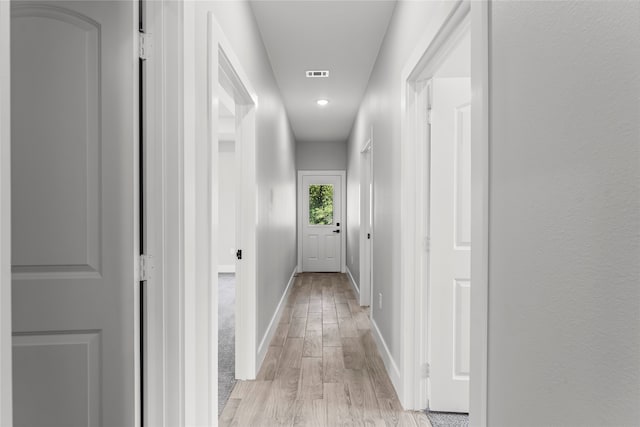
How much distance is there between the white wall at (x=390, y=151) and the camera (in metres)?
2.18

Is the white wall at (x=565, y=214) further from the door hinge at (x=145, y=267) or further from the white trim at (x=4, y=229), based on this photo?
the door hinge at (x=145, y=267)

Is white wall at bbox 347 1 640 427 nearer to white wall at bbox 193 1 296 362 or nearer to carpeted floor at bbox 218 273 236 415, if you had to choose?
white wall at bbox 193 1 296 362

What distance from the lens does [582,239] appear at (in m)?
0.77

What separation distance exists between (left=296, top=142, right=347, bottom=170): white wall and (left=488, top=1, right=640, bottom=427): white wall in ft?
21.4

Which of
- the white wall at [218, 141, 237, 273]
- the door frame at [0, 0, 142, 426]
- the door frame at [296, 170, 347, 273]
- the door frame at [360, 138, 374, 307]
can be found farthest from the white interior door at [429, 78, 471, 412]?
the white wall at [218, 141, 237, 273]

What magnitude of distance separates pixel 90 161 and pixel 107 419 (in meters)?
0.87

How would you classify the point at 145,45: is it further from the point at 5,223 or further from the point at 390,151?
the point at 390,151

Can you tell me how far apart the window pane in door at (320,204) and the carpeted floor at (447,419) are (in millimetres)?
5645

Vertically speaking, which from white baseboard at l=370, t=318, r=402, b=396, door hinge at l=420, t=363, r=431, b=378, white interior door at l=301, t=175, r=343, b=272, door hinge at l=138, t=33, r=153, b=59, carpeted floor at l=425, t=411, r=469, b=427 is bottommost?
carpeted floor at l=425, t=411, r=469, b=427

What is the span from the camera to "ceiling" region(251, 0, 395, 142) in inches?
109

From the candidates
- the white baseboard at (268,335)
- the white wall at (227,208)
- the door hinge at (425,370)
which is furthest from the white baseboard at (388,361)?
the white wall at (227,208)

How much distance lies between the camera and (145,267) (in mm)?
1363

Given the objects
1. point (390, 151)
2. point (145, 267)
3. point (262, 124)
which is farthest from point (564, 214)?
point (262, 124)

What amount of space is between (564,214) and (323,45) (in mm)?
2994
